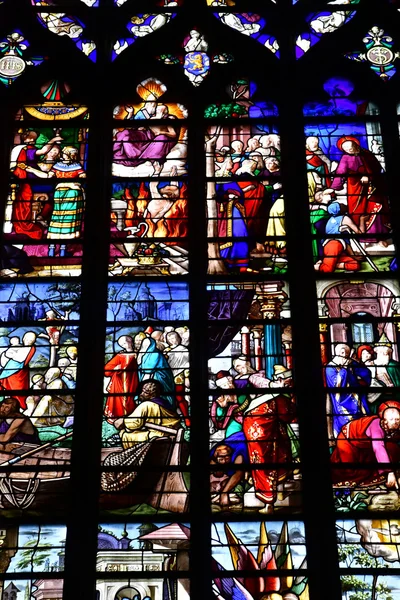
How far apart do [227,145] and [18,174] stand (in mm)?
1809

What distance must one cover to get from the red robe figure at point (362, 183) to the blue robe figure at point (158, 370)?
206cm

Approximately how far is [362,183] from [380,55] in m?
1.52

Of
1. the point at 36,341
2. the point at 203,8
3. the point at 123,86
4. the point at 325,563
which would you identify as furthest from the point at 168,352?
the point at 203,8

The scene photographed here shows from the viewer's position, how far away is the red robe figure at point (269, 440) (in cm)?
987

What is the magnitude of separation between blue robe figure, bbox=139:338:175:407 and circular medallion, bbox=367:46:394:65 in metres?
3.57

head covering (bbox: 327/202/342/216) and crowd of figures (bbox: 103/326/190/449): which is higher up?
head covering (bbox: 327/202/342/216)

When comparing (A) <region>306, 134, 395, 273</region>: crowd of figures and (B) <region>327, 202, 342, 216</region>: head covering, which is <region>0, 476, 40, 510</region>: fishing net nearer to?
(A) <region>306, 134, 395, 273</region>: crowd of figures

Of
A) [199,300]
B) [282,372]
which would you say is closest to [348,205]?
[199,300]

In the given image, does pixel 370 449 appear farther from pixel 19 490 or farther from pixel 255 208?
pixel 19 490

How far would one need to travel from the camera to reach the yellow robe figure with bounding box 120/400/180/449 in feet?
32.9

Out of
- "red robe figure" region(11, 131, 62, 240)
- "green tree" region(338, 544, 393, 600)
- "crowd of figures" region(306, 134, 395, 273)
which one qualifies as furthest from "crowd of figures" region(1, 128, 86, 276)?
"green tree" region(338, 544, 393, 600)

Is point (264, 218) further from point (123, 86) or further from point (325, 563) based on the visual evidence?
point (325, 563)

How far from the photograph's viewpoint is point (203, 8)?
1241 centimetres

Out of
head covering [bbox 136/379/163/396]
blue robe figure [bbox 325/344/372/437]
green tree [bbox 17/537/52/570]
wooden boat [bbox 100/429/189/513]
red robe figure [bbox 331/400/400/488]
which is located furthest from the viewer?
head covering [bbox 136/379/163/396]
